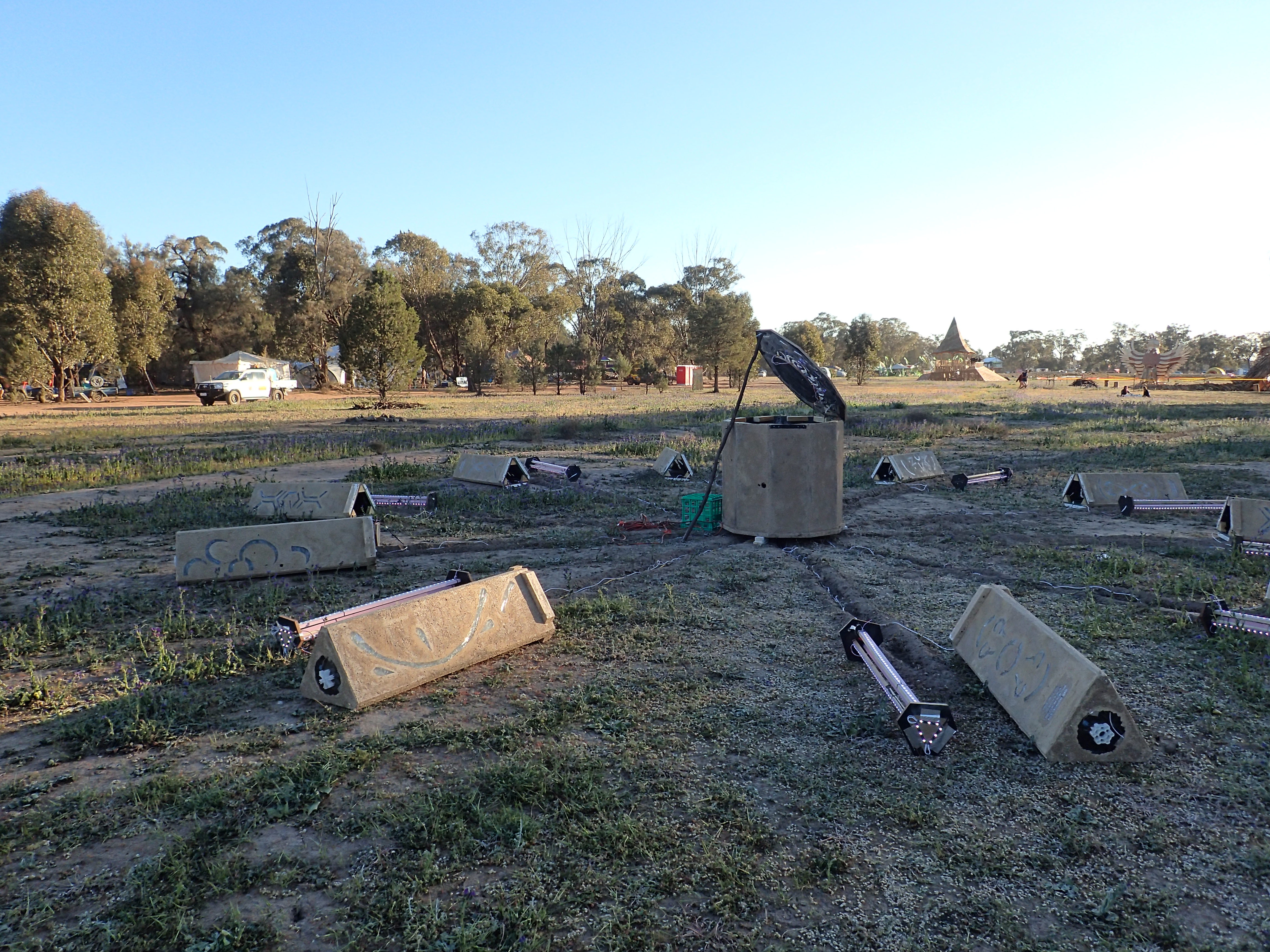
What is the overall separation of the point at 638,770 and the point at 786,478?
5.11 m

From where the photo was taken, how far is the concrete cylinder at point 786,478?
331 inches

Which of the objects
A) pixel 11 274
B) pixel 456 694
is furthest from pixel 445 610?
pixel 11 274

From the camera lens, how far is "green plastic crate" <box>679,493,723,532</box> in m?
9.52

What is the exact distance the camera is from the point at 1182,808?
3531mm

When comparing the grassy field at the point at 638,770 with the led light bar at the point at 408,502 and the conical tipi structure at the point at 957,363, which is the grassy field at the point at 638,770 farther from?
the conical tipi structure at the point at 957,363

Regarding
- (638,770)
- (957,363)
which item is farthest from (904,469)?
(957,363)

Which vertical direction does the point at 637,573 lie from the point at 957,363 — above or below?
below

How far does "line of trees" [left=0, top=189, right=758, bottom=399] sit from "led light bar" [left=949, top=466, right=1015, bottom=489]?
1128 inches

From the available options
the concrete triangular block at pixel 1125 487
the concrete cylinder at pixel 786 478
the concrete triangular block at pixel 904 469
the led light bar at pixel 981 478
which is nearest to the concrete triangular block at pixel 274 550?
the concrete cylinder at pixel 786 478

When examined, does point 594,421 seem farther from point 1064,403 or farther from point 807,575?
point 1064,403

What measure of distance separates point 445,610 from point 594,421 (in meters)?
19.5

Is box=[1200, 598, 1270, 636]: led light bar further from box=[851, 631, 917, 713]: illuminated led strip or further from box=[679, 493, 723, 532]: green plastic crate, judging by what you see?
box=[679, 493, 723, 532]: green plastic crate

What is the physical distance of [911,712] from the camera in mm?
4055

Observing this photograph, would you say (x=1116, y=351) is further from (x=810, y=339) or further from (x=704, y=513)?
(x=704, y=513)
